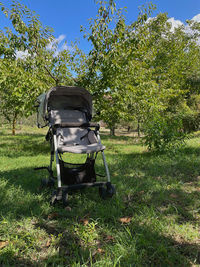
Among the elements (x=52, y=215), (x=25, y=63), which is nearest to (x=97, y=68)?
(x=25, y=63)

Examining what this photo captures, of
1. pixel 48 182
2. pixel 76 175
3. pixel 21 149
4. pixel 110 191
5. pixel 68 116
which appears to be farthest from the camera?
pixel 21 149

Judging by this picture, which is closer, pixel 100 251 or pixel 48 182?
pixel 100 251

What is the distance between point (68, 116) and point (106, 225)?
260 centimetres

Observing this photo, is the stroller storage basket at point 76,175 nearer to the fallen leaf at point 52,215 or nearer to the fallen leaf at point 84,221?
the fallen leaf at point 52,215

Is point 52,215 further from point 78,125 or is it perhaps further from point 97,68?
point 97,68

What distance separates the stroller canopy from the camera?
4137mm

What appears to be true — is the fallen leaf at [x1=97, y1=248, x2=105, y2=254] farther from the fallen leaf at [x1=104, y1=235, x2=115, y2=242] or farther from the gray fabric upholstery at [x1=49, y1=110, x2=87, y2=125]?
the gray fabric upholstery at [x1=49, y1=110, x2=87, y2=125]

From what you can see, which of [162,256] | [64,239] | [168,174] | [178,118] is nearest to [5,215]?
[64,239]

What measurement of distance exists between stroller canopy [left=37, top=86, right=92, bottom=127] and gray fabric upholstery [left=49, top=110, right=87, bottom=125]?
0.38ft

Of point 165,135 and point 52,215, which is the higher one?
point 165,135

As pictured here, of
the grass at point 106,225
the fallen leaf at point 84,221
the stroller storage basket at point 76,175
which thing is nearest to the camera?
the grass at point 106,225

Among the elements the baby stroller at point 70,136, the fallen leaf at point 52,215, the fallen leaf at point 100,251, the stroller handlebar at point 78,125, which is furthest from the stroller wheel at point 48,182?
the fallen leaf at point 100,251

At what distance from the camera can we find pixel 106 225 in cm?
250

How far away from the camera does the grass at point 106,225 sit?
6.26 ft
